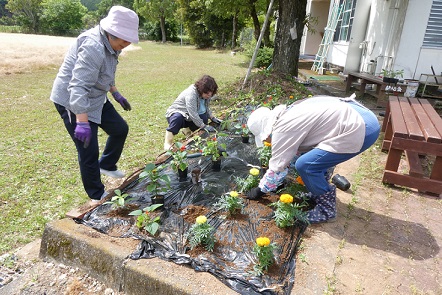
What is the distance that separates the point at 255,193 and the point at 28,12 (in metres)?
→ 54.2

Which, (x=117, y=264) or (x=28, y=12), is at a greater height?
(x=28, y=12)

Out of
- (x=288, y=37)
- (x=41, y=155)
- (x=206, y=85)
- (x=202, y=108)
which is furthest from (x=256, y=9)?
(x=41, y=155)

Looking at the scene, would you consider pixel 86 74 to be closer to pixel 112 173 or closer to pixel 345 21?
pixel 112 173

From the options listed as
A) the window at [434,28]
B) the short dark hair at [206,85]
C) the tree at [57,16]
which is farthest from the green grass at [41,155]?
the tree at [57,16]

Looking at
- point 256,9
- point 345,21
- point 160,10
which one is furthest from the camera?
point 160,10

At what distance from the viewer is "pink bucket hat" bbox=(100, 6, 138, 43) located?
7.25ft

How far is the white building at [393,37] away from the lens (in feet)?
21.9

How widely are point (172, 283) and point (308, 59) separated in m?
14.7

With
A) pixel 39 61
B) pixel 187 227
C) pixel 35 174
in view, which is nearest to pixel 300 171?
pixel 187 227

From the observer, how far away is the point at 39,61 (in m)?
12.7

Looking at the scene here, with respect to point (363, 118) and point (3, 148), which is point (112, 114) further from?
point (3, 148)

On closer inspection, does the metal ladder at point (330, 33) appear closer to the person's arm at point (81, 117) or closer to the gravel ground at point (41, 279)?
the person's arm at point (81, 117)

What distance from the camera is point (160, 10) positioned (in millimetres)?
35125

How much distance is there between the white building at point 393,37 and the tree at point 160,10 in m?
28.1
